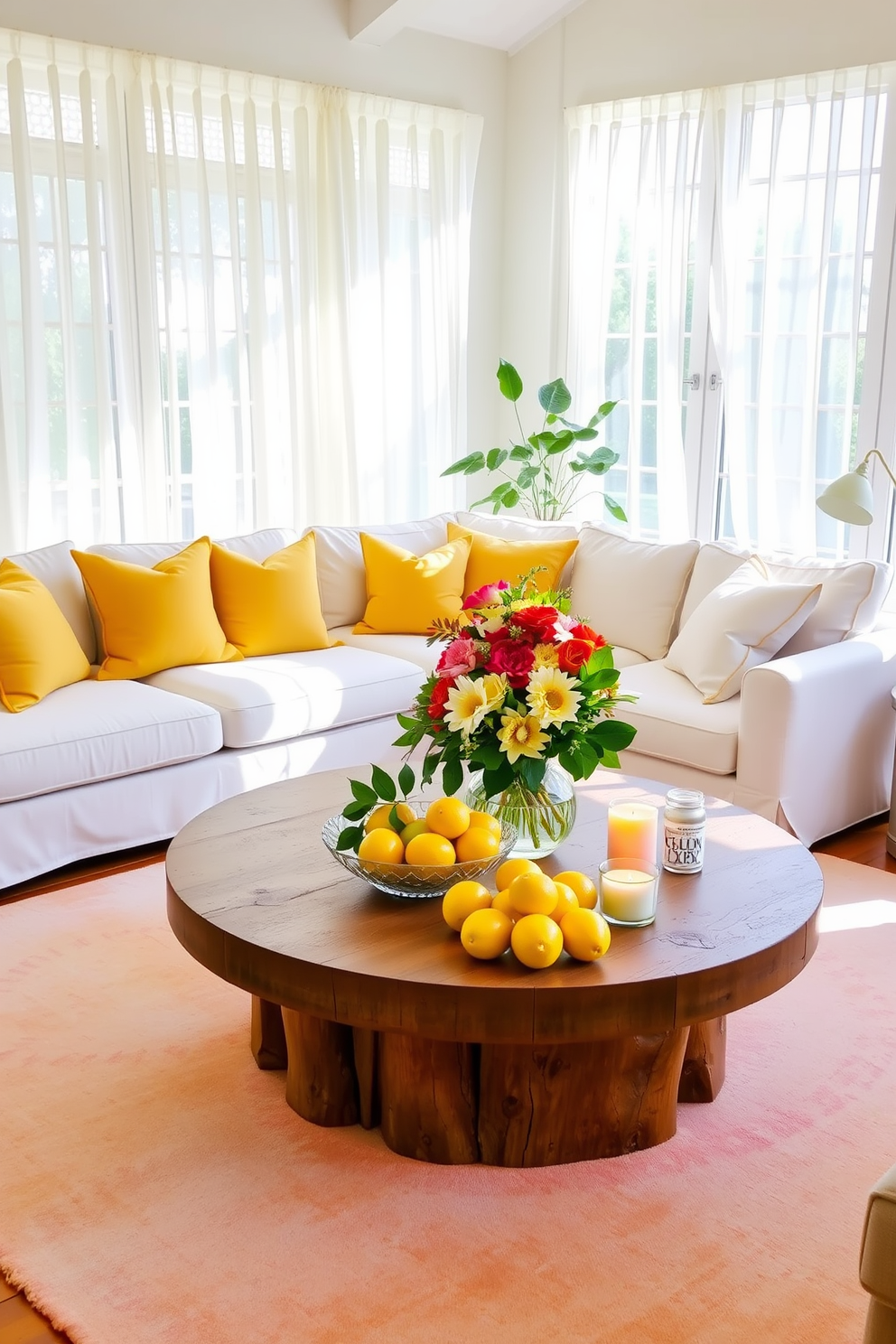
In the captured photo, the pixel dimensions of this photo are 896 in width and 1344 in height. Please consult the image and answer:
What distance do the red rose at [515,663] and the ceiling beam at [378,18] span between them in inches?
145

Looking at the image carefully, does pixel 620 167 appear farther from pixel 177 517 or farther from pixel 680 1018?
pixel 680 1018

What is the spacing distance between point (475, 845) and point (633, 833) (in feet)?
1.01

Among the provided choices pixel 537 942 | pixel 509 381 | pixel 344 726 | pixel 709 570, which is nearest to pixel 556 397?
pixel 509 381

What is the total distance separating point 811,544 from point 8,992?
339 cm

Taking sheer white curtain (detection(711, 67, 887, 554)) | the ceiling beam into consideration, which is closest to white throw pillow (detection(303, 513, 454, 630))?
sheer white curtain (detection(711, 67, 887, 554))

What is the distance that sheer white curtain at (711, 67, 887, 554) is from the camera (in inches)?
182

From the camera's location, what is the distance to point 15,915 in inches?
129

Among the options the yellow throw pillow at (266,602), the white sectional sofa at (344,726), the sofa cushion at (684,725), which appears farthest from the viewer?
the yellow throw pillow at (266,602)

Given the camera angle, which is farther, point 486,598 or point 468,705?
point 486,598

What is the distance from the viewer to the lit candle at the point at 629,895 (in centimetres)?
217

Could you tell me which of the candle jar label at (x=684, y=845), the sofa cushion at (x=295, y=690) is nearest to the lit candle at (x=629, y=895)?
the candle jar label at (x=684, y=845)

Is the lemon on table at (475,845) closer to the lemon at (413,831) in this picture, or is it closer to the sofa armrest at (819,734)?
the lemon at (413,831)

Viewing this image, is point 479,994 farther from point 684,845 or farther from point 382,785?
point 684,845

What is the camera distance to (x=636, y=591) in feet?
14.8
